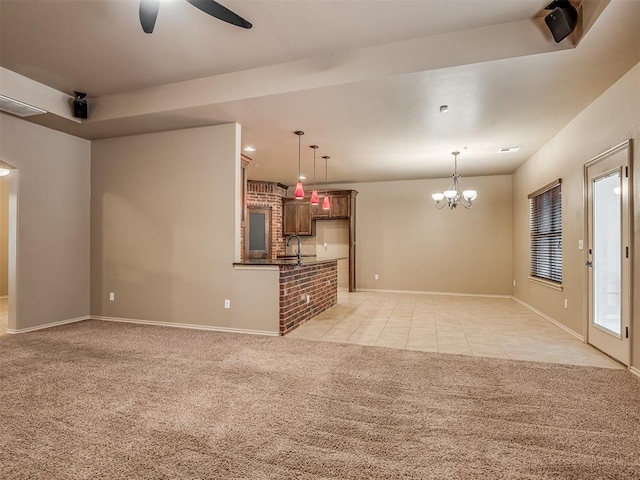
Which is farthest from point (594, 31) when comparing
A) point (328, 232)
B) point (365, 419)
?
point (328, 232)

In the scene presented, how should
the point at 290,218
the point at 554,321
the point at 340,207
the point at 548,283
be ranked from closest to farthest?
the point at 554,321 → the point at 548,283 → the point at 340,207 → the point at 290,218

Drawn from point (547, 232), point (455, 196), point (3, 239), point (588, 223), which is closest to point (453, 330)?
point (588, 223)

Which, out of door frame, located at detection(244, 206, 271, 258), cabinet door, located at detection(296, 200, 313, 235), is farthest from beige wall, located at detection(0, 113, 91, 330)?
cabinet door, located at detection(296, 200, 313, 235)

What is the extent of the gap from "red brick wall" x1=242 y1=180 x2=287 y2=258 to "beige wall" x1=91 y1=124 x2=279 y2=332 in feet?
11.8

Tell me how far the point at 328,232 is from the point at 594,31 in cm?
684

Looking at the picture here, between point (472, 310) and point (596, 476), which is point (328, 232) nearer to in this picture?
point (472, 310)

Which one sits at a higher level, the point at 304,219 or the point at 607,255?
the point at 304,219

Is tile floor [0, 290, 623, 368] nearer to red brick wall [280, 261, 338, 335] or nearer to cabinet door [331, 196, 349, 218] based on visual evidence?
red brick wall [280, 261, 338, 335]

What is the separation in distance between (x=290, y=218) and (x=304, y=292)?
430cm

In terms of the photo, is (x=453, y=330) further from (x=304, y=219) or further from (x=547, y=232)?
(x=304, y=219)

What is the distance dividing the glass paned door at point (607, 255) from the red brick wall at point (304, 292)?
3.37 meters

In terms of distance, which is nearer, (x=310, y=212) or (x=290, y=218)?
(x=310, y=212)

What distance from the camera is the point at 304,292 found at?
5023 mm

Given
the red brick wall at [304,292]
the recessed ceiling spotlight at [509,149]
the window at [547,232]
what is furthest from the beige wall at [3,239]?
the window at [547,232]
